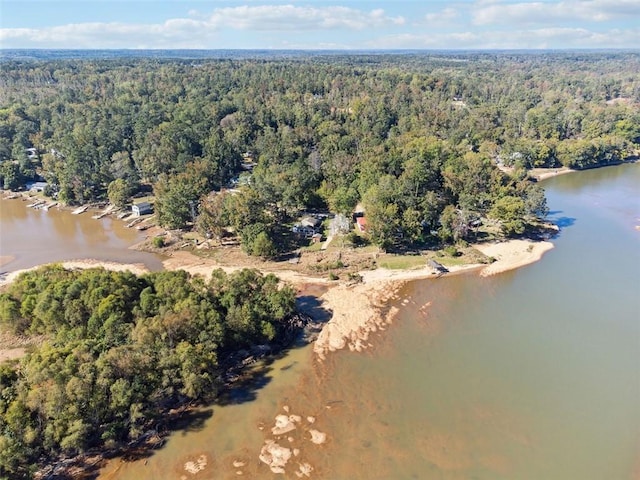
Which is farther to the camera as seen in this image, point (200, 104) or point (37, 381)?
point (200, 104)

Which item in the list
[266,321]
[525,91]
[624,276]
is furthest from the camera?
[525,91]

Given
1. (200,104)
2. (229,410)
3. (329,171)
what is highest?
(200,104)

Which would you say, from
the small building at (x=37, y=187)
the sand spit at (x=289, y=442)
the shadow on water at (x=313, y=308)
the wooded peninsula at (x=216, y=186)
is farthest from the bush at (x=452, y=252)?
the small building at (x=37, y=187)

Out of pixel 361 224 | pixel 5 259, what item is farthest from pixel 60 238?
pixel 361 224

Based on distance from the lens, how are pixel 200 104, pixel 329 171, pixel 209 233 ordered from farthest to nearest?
pixel 200 104 → pixel 329 171 → pixel 209 233

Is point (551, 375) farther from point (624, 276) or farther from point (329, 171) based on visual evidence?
point (329, 171)

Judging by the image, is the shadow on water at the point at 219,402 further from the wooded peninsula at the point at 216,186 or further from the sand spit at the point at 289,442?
the sand spit at the point at 289,442

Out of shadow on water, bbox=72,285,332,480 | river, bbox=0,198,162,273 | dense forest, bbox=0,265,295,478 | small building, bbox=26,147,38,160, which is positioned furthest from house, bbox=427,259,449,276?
small building, bbox=26,147,38,160

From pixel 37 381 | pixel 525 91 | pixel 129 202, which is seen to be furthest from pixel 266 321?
pixel 525 91
